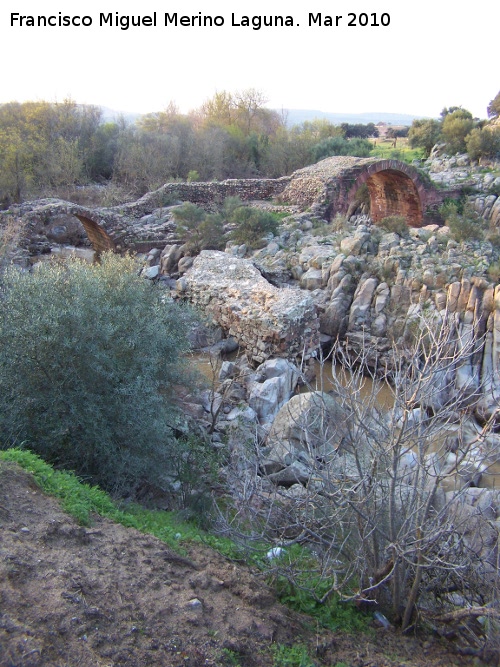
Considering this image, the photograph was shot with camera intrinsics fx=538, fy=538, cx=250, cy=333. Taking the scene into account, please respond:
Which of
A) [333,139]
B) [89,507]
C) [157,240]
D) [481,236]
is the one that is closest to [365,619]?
[89,507]

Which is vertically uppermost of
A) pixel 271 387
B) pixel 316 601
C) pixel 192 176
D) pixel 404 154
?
pixel 404 154

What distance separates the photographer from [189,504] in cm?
565

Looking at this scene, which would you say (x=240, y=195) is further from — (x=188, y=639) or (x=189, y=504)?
(x=188, y=639)

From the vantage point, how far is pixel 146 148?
76.2ft

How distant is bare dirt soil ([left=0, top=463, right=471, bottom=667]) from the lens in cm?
297

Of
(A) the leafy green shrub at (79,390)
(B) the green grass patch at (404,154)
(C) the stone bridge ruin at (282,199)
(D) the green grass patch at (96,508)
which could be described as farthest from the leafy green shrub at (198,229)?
(B) the green grass patch at (404,154)

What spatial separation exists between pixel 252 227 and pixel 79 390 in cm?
1047

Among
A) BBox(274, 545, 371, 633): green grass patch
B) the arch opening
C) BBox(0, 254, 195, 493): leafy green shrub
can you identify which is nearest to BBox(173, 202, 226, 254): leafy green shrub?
the arch opening

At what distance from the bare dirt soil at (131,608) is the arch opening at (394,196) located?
633 inches

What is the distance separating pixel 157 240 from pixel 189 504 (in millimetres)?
11488

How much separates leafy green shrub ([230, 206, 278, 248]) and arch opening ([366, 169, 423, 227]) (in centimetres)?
487

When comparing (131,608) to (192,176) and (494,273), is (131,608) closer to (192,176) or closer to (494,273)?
(494,273)

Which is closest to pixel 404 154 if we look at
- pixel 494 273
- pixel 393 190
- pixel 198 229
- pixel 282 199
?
pixel 393 190

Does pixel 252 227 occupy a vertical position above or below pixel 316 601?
above
